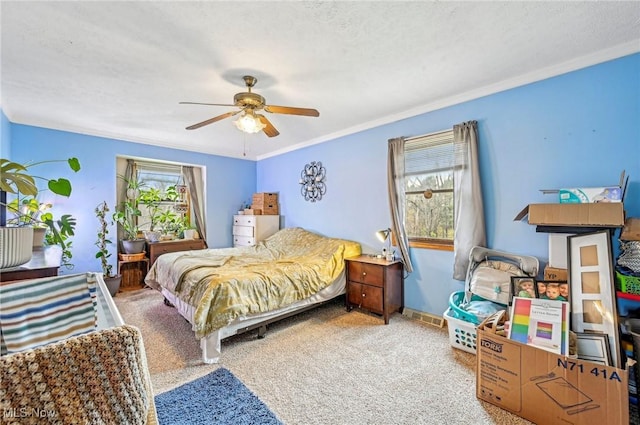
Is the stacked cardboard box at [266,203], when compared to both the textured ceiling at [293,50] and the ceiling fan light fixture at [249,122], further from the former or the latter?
the ceiling fan light fixture at [249,122]

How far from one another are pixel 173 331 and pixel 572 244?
12.0 ft

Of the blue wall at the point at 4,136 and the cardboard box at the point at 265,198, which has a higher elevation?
the blue wall at the point at 4,136

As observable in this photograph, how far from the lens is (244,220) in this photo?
509 cm

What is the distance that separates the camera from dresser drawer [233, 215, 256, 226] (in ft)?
16.0

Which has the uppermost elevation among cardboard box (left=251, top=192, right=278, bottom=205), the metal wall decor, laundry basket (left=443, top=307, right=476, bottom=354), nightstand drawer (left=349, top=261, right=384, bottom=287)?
the metal wall decor

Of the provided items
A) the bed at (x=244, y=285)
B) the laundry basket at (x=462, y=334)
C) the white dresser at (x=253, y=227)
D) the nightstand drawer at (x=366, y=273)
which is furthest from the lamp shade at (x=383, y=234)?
the white dresser at (x=253, y=227)

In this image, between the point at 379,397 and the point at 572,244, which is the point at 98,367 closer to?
the point at 379,397

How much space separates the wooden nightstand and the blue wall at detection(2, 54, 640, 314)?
0.19 metres

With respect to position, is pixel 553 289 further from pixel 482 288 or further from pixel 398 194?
pixel 398 194

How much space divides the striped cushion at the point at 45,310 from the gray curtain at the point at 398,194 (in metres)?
2.86

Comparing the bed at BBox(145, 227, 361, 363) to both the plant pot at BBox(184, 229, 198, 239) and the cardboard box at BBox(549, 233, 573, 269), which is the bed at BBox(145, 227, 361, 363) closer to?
the plant pot at BBox(184, 229, 198, 239)

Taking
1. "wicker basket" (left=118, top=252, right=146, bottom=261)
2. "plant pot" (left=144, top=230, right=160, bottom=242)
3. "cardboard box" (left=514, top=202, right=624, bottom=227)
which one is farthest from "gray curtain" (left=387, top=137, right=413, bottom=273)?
"wicker basket" (left=118, top=252, right=146, bottom=261)

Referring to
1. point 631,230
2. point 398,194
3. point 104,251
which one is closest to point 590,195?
point 631,230

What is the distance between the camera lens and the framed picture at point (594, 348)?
63.9 inches
